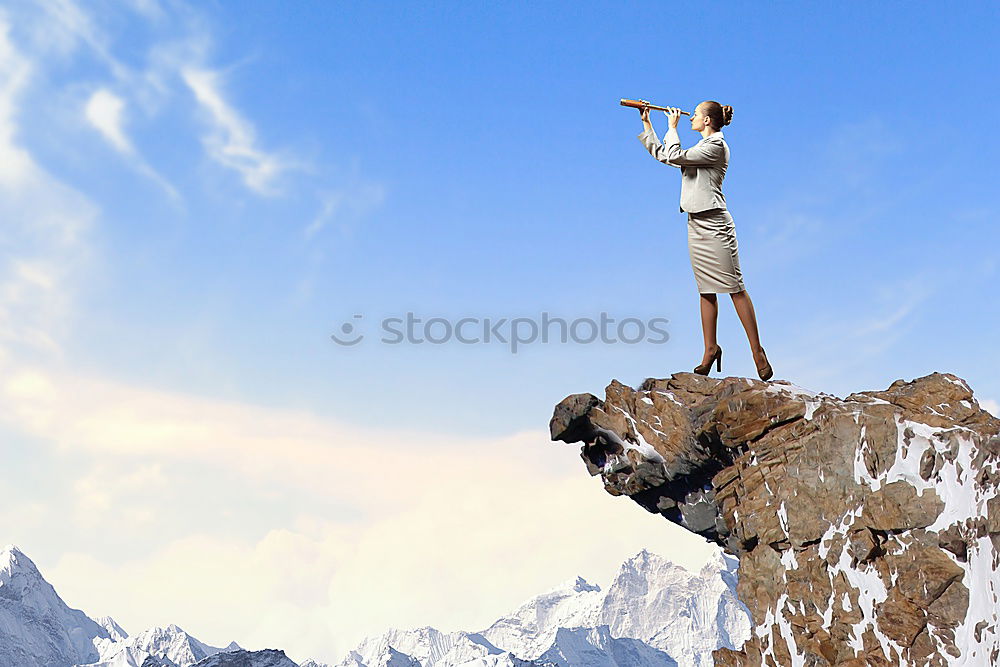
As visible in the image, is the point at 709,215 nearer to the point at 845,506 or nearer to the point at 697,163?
the point at 697,163

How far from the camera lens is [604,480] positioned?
12.4 m

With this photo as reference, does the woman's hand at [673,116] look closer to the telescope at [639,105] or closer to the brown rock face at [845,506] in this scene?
the telescope at [639,105]

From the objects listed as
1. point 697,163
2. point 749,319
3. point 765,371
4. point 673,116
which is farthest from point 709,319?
point 673,116

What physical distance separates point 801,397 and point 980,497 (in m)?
2.07

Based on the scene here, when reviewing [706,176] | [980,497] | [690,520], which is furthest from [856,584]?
[706,176]

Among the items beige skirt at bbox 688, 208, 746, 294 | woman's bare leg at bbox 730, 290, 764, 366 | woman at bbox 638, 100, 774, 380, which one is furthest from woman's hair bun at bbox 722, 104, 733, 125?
woman's bare leg at bbox 730, 290, 764, 366

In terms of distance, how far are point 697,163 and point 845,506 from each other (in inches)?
174

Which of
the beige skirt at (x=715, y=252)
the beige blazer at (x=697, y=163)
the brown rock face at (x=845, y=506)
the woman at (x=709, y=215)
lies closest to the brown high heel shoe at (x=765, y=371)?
the woman at (x=709, y=215)

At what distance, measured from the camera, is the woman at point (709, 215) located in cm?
1177

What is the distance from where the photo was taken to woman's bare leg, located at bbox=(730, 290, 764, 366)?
38.6ft

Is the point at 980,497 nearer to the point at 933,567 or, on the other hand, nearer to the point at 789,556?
the point at 933,567

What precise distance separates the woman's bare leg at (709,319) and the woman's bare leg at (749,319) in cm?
25

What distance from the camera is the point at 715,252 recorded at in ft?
39.1

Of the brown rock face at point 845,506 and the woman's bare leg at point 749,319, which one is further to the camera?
the woman's bare leg at point 749,319
